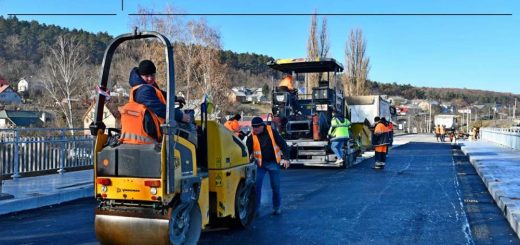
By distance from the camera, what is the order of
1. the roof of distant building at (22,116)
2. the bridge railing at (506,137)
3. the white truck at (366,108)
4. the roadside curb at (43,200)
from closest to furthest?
1. the roadside curb at (43,200)
2. the bridge railing at (506,137)
3. the white truck at (366,108)
4. the roof of distant building at (22,116)

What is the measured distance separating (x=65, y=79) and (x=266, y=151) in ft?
92.7

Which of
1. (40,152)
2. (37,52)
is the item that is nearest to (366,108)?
(40,152)

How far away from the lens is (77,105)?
35.8 m

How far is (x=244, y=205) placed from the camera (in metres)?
6.95

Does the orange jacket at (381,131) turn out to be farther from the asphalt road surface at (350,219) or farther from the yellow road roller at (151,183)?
the yellow road roller at (151,183)

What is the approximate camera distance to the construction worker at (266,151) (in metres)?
7.87

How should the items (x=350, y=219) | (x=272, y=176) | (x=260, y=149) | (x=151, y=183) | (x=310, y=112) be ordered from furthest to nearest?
(x=310, y=112) < (x=272, y=176) < (x=260, y=149) < (x=350, y=219) < (x=151, y=183)

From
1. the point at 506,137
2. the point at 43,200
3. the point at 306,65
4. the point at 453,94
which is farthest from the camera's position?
the point at 453,94

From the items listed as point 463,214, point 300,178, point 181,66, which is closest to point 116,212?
point 463,214

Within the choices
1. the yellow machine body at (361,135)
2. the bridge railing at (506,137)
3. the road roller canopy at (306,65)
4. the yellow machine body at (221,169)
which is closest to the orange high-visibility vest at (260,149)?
the yellow machine body at (221,169)

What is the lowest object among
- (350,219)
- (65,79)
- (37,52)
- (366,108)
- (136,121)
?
(350,219)

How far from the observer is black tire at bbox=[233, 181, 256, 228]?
6703mm

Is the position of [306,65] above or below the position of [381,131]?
above

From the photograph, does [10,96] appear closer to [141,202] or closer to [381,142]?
[381,142]
